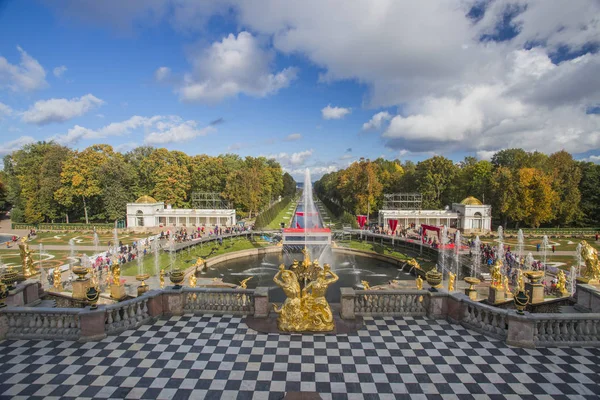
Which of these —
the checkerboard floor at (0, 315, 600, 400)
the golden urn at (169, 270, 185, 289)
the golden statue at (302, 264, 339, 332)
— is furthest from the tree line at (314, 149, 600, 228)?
the golden urn at (169, 270, 185, 289)

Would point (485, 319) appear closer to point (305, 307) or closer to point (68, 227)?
point (305, 307)

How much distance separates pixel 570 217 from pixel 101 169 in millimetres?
78065

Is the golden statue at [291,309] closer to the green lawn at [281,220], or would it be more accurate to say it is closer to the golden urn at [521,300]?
the golden urn at [521,300]

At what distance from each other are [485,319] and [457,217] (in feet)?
165

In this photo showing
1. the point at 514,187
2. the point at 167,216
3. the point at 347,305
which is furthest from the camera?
the point at 167,216

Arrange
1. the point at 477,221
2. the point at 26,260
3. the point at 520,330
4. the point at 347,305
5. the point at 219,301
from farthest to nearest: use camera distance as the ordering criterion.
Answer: the point at 477,221, the point at 26,260, the point at 219,301, the point at 347,305, the point at 520,330

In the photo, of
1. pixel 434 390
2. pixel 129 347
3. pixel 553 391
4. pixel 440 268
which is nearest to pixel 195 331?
pixel 129 347

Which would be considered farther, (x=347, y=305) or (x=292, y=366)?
(x=347, y=305)

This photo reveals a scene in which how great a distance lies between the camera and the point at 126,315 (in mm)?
11086

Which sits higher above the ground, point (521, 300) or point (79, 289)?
point (521, 300)

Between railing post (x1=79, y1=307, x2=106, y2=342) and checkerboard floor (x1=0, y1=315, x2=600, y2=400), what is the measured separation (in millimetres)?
258

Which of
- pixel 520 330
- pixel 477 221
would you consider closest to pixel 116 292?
pixel 520 330

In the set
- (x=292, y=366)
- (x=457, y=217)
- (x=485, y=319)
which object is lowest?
(x=292, y=366)

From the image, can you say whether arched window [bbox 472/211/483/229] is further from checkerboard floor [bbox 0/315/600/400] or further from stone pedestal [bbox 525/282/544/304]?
checkerboard floor [bbox 0/315/600/400]
